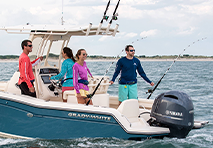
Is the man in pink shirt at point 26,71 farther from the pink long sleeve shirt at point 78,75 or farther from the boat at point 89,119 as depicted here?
the pink long sleeve shirt at point 78,75

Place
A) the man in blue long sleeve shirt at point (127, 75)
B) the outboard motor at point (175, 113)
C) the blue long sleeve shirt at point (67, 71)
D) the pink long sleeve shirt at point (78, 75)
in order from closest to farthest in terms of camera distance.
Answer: the outboard motor at point (175, 113) < the pink long sleeve shirt at point (78, 75) < the blue long sleeve shirt at point (67, 71) < the man in blue long sleeve shirt at point (127, 75)

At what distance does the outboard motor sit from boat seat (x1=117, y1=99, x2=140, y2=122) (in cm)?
39

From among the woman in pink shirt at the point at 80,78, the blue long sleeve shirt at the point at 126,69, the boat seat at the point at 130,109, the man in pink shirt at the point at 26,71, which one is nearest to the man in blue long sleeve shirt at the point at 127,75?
the blue long sleeve shirt at the point at 126,69

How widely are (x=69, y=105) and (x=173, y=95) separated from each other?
62.5 inches

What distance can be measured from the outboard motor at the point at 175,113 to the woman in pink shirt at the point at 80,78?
1.18 metres

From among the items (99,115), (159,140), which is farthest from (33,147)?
(159,140)

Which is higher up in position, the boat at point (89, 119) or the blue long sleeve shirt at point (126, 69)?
the blue long sleeve shirt at point (126, 69)

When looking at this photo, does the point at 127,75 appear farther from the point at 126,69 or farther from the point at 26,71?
the point at 26,71

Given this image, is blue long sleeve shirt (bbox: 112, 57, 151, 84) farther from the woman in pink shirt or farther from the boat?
the woman in pink shirt

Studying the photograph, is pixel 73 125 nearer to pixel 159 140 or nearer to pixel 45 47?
pixel 159 140

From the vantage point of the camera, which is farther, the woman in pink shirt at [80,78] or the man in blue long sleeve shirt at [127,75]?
the man in blue long sleeve shirt at [127,75]

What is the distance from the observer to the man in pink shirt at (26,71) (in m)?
4.50

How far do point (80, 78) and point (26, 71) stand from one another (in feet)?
2.78

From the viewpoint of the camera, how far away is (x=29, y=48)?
15.1 ft
